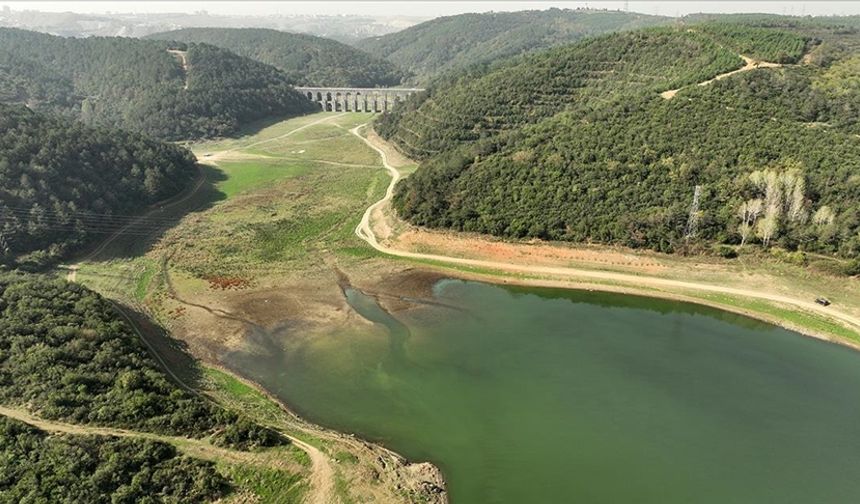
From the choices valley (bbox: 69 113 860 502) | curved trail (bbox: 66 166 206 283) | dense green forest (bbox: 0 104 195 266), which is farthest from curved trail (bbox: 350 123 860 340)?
dense green forest (bbox: 0 104 195 266)

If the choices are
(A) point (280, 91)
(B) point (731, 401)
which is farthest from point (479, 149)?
(A) point (280, 91)

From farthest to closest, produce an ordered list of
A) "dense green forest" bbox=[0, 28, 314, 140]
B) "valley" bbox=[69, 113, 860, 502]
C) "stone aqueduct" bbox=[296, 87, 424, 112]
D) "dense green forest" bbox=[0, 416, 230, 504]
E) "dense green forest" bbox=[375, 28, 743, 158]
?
"stone aqueduct" bbox=[296, 87, 424, 112] → "dense green forest" bbox=[0, 28, 314, 140] → "dense green forest" bbox=[375, 28, 743, 158] → "valley" bbox=[69, 113, 860, 502] → "dense green forest" bbox=[0, 416, 230, 504]

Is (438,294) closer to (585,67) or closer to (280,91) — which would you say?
(585,67)

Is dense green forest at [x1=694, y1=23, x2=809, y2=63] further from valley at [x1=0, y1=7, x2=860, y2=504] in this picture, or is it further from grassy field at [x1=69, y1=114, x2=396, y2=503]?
grassy field at [x1=69, y1=114, x2=396, y2=503]

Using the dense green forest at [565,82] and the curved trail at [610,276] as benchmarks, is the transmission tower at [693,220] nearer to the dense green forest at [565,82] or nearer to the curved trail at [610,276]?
the curved trail at [610,276]

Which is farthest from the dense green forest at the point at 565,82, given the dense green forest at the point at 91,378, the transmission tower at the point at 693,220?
the dense green forest at the point at 91,378

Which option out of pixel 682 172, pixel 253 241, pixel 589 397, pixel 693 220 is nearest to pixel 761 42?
pixel 682 172

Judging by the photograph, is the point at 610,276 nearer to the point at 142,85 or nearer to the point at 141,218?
the point at 141,218
